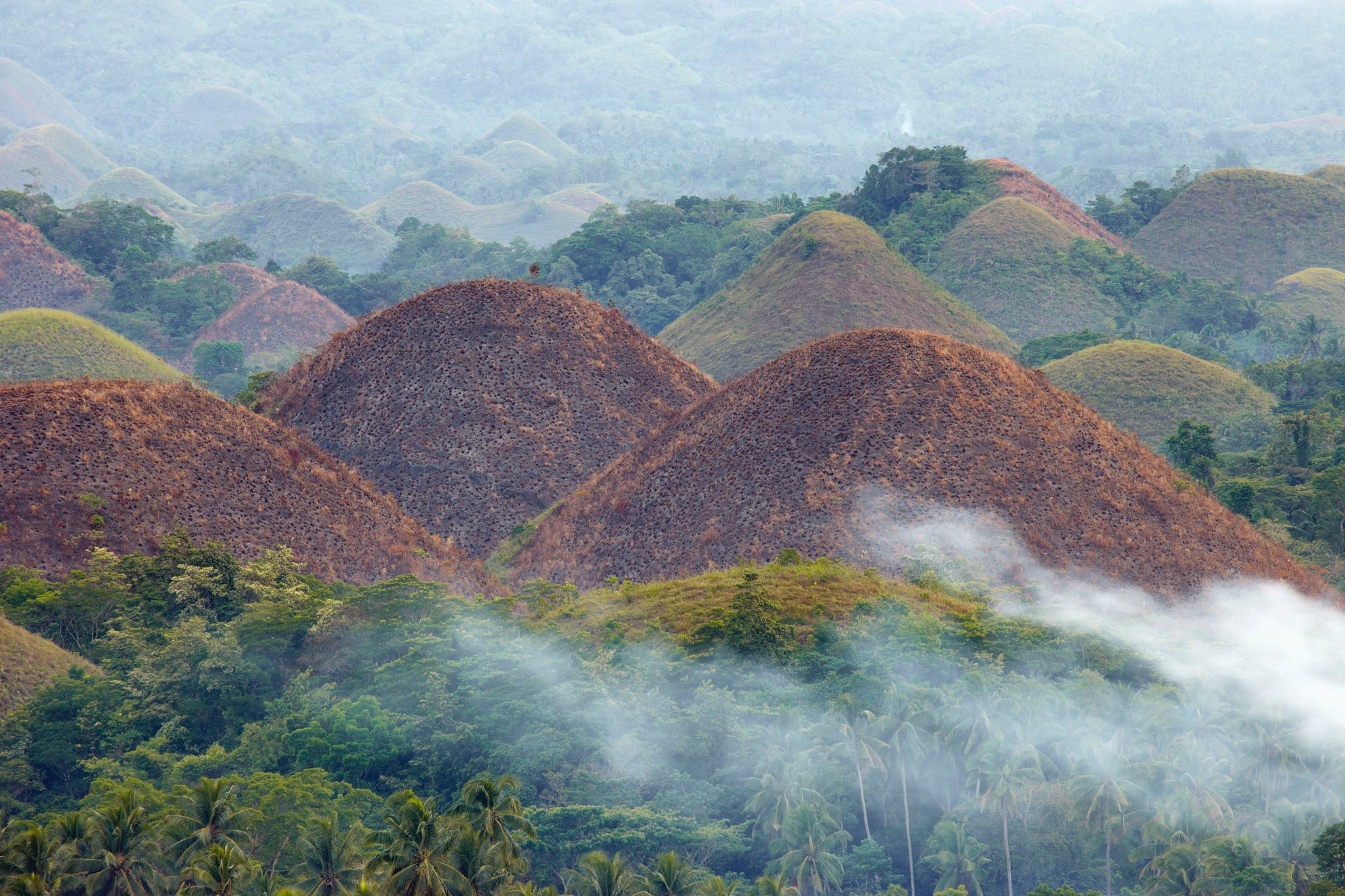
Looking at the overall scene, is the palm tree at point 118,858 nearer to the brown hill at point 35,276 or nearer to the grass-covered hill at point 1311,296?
the brown hill at point 35,276

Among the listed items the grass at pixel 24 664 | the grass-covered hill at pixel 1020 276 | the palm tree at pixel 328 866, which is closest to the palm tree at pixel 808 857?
the palm tree at pixel 328 866

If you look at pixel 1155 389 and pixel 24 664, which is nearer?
pixel 24 664

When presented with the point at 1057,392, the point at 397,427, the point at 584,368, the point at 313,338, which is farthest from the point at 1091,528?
the point at 313,338

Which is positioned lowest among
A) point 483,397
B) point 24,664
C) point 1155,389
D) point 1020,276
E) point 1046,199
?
point 1155,389

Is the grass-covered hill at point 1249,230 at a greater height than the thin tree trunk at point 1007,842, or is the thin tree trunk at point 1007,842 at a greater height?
the grass-covered hill at point 1249,230

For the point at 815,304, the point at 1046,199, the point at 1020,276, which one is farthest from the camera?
the point at 1046,199

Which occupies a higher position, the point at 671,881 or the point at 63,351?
the point at 63,351

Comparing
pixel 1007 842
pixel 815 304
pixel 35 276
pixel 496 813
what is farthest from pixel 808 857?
pixel 35 276

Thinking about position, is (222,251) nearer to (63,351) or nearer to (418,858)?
(63,351)
